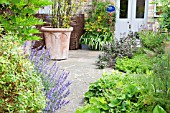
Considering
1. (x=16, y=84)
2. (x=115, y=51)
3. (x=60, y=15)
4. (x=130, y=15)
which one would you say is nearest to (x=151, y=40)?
(x=115, y=51)

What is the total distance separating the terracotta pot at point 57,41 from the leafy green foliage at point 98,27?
75.7 inches

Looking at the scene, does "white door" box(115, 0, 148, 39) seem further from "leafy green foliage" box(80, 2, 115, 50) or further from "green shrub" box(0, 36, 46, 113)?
"green shrub" box(0, 36, 46, 113)

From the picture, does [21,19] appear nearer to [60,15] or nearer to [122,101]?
[122,101]

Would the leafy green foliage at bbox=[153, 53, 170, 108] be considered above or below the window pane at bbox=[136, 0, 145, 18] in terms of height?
below

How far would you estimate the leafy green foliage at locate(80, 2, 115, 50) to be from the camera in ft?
25.7

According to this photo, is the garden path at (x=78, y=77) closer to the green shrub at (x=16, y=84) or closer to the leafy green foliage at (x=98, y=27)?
the green shrub at (x=16, y=84)

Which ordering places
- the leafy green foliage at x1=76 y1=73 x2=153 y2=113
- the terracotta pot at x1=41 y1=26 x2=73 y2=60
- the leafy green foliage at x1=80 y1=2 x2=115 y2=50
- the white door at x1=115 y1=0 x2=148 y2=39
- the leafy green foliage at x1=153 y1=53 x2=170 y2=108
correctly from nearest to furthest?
the leafy green foliage at x1=153 y1=53 x2=170 y2=108
the leafy green foliage at x1=76 y1=73 x2=153 y2=113
the terracotta pot at x1=41 y1=26 x2=73 y2=60
the leafy green foliage at x1=80 y1=2 x2=115 y2=50
the white door at x1=115 y1=0 x2=148 y2=39

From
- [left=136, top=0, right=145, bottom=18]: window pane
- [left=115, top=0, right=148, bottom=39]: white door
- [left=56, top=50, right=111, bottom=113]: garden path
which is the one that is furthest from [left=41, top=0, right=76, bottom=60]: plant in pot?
[left=136, top=0, right=145, bottom=18]: window pane

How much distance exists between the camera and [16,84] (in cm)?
176

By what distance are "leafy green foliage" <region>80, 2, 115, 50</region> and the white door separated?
51 centimetres

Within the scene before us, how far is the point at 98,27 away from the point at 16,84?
6.28 meters

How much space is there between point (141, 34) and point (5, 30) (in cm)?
391

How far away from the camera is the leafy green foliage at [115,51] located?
5.38 meters

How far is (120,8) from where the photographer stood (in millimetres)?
8539
